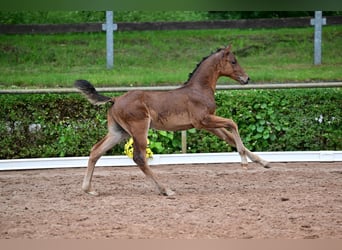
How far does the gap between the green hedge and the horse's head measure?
2477 mm

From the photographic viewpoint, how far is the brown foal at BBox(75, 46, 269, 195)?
19.8 ft

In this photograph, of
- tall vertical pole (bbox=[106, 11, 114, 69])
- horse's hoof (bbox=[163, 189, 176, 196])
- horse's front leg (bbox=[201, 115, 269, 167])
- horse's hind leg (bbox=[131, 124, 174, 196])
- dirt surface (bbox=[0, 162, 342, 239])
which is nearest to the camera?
dirt surface (bbox=[0, 162, 342, 239])

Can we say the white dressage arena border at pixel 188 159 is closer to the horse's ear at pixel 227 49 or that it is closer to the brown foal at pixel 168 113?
the brown foal at pixel 168 113

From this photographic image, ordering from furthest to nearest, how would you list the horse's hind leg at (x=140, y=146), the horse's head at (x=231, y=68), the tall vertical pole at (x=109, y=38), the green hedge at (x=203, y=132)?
the tall vertical pole at (x=109, y=38), the green hedge at (x=203, y=132), the horse's head at (x=231, y=68), the horse's hind leg at (x=140, y=146)

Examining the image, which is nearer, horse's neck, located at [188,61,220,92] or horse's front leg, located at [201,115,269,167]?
horse's front leg, located at [201,115,269,167]

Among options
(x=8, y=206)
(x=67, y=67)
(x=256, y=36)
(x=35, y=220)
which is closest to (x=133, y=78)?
(x=67, y=67)

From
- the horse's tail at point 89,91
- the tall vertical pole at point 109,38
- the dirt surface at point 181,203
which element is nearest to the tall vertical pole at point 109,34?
the tall vertical pole at point 109,38

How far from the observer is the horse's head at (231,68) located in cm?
637

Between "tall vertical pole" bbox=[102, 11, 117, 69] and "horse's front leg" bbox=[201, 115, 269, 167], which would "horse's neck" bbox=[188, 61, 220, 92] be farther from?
"tall vertical pole" bbox=[102, 11, 117, 69]

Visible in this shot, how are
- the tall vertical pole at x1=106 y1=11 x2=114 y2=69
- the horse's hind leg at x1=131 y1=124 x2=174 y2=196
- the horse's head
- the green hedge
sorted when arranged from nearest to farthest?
the horse's hind leg at x1=131 y1=124 x2=174 y2=196 < the horse's head < the green hedge < the tall vertical pole at x1=106 y1=11 x2=114 y2=69

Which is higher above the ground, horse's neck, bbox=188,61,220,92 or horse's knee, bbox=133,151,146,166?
horse's neck, bbox=188,61,220,92

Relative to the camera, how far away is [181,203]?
5789 mm

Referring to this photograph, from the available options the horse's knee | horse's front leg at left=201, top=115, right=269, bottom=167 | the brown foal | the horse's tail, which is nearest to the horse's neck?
the brown foal

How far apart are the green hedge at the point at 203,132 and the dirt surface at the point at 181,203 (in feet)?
1.72
